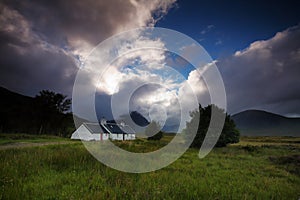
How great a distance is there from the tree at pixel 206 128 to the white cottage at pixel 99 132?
3362 centimetres

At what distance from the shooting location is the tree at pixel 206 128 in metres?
33.8

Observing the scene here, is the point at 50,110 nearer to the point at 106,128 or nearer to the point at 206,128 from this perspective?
the point at 106,128

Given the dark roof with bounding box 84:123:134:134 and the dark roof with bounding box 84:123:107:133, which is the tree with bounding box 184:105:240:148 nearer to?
the dark roof with bounding box 84:123:107:133

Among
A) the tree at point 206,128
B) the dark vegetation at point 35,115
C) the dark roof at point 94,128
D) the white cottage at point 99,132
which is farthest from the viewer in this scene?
the dark roof at point 94,128

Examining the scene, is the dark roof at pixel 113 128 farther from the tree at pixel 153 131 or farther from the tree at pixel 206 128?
the tree at pixel 206 128

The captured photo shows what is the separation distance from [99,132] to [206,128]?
38.1 m

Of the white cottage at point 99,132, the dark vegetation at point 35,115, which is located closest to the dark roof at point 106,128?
A: the white cottage at point 99,132

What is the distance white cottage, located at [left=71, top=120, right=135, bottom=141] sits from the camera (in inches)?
2359

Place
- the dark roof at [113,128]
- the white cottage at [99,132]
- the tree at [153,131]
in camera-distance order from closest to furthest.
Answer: the white cottage at [99,132] < the tree at [153,131] < the dark roof at [113,128]

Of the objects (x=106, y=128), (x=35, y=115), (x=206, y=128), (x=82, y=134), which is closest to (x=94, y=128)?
(x=82, y=134)

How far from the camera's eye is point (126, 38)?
12.1m

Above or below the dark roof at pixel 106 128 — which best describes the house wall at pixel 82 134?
below

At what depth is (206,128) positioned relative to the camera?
3422 cm

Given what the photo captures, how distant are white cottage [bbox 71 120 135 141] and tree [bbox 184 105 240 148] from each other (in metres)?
33.6
